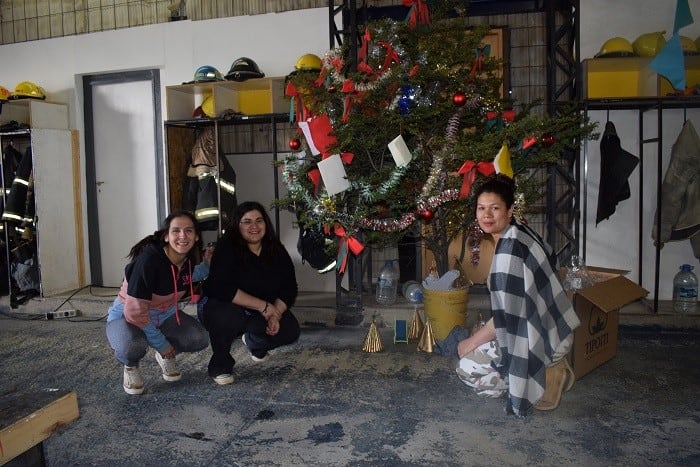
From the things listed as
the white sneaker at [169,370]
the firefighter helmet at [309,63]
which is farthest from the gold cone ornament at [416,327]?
the firefighter helmet at [309,63]

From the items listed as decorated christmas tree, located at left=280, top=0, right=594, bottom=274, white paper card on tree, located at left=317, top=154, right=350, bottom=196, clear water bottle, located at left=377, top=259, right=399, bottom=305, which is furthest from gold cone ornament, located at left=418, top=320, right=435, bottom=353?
white paper card on tree, located at left=317, top=154, right=350, bottom=196

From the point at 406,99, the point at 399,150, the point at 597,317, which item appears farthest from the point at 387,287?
the point at 597,317

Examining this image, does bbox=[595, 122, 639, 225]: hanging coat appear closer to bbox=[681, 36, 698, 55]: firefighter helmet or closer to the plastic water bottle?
bbox=[681, 36, 698, 55]: firefighter helmet

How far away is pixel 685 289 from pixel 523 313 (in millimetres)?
2592

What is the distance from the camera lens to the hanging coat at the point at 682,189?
4.48 m

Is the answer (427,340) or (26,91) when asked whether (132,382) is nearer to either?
(427,340)

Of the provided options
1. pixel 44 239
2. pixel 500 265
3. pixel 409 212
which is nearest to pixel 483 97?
pixel 409 212

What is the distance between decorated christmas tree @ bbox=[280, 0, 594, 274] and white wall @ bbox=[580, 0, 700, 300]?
99 cm

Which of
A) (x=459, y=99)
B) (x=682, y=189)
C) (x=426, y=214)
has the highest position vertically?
(x=459, y=99)

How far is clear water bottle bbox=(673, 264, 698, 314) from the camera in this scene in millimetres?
4602

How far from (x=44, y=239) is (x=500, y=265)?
443cm

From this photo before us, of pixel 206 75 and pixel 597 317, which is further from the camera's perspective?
pixel 206 75

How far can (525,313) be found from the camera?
9.12 ft

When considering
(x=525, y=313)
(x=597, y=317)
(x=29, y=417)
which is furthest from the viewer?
(x=597, y=317)
